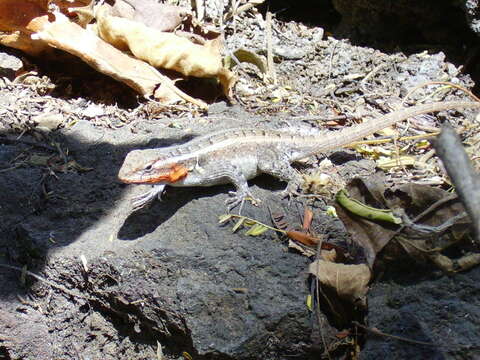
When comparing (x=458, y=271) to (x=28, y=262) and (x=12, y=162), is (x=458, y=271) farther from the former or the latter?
(x=12, y=162)

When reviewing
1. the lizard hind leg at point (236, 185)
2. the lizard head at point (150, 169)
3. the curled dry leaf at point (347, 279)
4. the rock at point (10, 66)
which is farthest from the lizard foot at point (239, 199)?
the rock at point (10, 66)

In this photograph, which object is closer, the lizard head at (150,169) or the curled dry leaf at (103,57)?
the lizard head at (150,169)

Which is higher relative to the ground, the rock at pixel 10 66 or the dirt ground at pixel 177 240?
the dirt ground at pixel 177 240

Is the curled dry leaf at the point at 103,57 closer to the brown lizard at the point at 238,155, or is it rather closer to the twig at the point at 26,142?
the twig at the point at 26,142

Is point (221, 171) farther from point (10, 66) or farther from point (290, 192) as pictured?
point (10, 66)

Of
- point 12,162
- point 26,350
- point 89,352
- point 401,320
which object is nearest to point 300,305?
point 401,320

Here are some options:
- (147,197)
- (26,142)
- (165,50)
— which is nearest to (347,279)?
(147,197)

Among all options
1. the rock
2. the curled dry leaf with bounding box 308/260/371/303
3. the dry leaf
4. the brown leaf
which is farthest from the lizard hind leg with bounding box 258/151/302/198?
the rock

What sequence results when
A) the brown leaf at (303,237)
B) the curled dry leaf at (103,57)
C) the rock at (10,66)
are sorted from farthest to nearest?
1. the rock at (10,66)
2. the curled dry leaf at (103,57)
3. the brown leaf at (303,237)

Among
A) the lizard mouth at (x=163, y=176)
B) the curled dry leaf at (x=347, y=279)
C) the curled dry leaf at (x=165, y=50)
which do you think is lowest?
the lizard mouth at (x=163, y=176)

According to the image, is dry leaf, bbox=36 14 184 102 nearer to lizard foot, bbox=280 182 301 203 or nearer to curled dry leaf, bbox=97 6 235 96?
curled dry leaf, bbox=97 6 235 96
